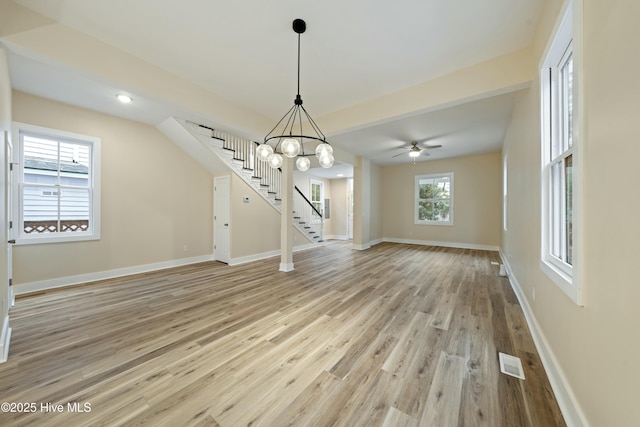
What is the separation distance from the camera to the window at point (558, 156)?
5.65ft

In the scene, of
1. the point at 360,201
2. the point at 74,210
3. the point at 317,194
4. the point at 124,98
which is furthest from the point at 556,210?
the point at 317,194

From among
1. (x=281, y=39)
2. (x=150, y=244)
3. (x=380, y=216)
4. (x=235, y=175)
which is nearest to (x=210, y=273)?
(x=150, y=244)

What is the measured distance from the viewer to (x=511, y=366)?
1.89 meters

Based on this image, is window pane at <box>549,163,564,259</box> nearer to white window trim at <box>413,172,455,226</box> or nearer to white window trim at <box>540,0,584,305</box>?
white window trim at <box>540,0,584,305</box>

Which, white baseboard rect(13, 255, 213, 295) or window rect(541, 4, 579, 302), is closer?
window rect(541, 4, 579, 302)

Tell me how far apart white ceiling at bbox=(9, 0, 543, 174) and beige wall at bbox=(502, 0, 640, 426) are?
1.28 meters

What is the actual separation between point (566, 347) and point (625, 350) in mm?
819

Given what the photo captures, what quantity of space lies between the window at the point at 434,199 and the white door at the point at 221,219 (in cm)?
650

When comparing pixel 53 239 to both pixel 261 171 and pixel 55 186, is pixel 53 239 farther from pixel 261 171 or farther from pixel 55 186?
pixel 261 171

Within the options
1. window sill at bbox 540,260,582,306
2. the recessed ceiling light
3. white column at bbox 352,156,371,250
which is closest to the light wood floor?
window sill at bbox 540,260,582,306

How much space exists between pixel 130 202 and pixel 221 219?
69.1 inches

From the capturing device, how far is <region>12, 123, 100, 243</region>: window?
3.60m

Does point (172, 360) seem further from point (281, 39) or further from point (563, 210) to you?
point (563, 210)

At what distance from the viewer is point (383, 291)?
12.0ft
